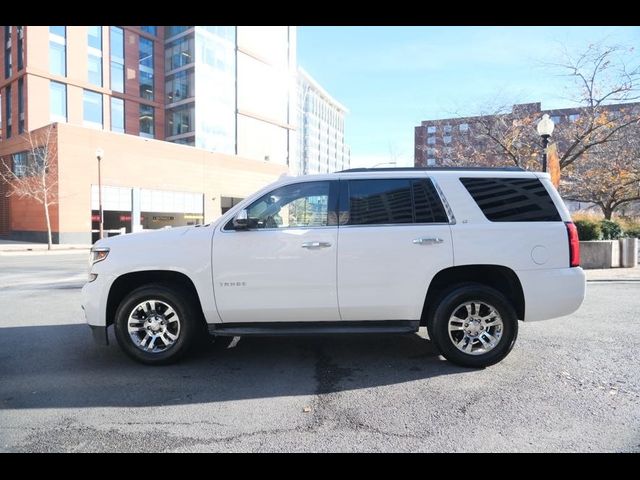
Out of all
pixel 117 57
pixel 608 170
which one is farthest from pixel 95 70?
pixel 608 170

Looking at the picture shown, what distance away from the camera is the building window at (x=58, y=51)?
120ft

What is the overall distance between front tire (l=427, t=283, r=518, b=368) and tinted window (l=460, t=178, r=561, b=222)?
2.65 ft

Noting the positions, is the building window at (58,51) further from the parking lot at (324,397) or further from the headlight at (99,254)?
the headlight at (99,254)

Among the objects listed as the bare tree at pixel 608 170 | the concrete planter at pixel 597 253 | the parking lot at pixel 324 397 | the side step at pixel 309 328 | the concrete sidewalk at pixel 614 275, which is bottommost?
the parking lot at pixel 324 397

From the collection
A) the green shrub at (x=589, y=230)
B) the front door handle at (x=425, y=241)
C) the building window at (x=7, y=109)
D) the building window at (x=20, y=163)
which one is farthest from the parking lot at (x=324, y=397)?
the building window at (x=7, y=109)

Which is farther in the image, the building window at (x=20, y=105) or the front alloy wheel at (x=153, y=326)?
the building window at (x=20, y=105)

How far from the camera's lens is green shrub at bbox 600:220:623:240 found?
45.7 feet

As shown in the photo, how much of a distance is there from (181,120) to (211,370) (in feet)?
154

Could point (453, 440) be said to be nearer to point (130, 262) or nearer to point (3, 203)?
point (130, 262)

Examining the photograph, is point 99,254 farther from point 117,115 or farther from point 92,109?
point 117,115

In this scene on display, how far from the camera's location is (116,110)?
4312cm

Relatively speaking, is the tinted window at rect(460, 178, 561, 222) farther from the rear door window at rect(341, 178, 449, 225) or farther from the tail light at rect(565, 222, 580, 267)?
the rear door window at rect(341, 178, 449, 225)

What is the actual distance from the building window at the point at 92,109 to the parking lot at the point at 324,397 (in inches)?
1594
